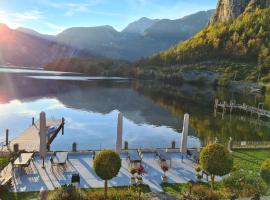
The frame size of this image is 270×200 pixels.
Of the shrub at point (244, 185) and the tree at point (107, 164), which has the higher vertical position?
the tree at point (107, 164)

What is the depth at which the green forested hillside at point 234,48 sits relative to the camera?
149750 millimetres

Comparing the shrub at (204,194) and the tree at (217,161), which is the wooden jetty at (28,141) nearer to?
the shrub at (204,194)

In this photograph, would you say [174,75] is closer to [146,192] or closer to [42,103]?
[42,103]

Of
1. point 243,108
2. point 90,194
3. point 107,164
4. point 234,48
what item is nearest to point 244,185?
point 107,164

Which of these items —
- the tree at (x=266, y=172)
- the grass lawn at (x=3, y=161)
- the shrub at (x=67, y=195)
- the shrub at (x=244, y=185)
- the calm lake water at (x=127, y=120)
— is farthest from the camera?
the calm lake water at (x=127, y=120)

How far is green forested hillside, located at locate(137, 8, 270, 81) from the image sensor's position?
491ft

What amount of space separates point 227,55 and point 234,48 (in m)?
5.81

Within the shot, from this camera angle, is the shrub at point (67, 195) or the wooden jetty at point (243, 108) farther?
the wooden jetty at point (243, 108)

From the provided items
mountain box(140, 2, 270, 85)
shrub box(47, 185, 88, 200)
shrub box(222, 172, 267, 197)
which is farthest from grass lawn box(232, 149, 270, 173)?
mountain box(140, 2, 270, 85)

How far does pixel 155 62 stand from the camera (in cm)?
19675

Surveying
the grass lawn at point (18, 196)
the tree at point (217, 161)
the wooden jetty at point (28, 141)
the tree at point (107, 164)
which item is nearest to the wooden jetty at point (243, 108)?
the wooden jetty at point (28, 141)

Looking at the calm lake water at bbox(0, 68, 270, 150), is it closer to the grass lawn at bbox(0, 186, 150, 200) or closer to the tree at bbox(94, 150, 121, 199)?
the grass lawn at bbox(0, 186, 150, 200)

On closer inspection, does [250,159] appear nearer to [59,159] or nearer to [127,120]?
[59,159]

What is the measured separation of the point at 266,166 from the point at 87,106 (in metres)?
56.5
